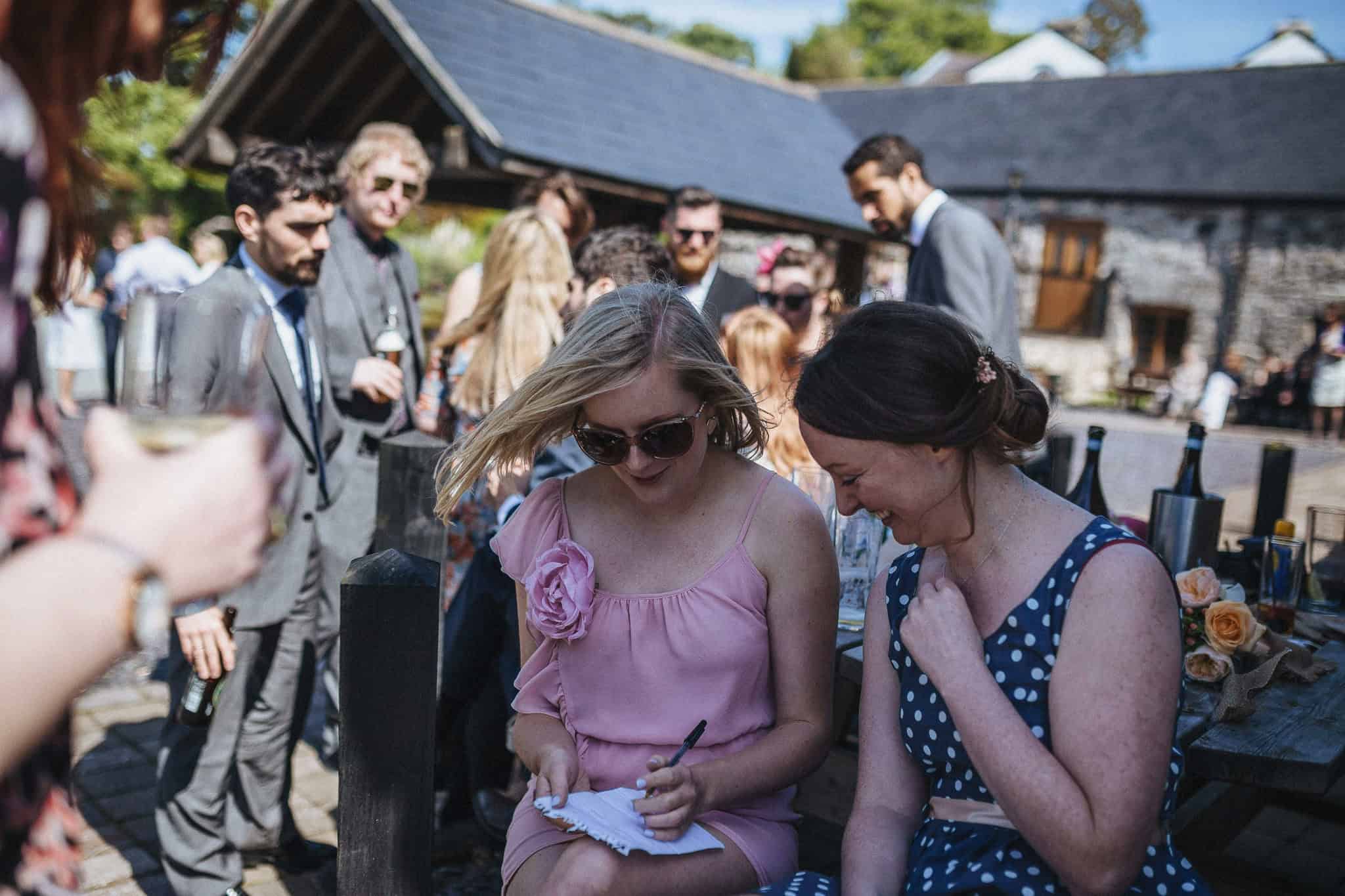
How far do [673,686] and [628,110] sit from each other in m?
9.82

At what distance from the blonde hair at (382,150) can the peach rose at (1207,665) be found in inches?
134

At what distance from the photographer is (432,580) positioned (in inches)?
70.9

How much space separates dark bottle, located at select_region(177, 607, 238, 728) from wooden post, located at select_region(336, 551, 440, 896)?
125cm

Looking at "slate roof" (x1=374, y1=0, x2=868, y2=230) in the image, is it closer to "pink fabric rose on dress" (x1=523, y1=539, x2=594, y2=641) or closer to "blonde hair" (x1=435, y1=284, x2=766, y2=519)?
"blonde hair" (x1=435, y1=284, x2=766, y2=519)

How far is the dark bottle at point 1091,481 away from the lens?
3283 millimetres

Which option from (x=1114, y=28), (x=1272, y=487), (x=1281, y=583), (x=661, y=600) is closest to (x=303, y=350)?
(x=661, y=600)

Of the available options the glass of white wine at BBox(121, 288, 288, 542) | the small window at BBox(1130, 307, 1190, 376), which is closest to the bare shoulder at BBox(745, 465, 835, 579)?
the glass of white wine at BBox(121, 288, 288, 542)

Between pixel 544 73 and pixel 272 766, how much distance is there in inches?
328

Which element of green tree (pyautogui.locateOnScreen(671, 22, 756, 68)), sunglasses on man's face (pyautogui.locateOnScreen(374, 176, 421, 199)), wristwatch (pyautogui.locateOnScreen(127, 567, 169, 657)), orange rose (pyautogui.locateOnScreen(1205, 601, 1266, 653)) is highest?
green tree (pyautogui.locateOnScreen(671, 22, 756, 68))

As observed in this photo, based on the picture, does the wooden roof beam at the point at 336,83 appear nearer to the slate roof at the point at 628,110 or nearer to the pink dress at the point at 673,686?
the slate roof at the point at 628,110

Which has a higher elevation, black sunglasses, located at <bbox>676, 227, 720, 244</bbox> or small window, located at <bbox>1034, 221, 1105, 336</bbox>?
small window, located at <bbox>1034, 221, 1105, 336</bbox>

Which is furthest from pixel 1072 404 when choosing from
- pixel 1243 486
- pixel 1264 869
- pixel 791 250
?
pixel 1264 869

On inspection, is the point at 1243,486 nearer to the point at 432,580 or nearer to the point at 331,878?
the point at 331,878

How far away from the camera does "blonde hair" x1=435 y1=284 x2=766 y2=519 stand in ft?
6.95
